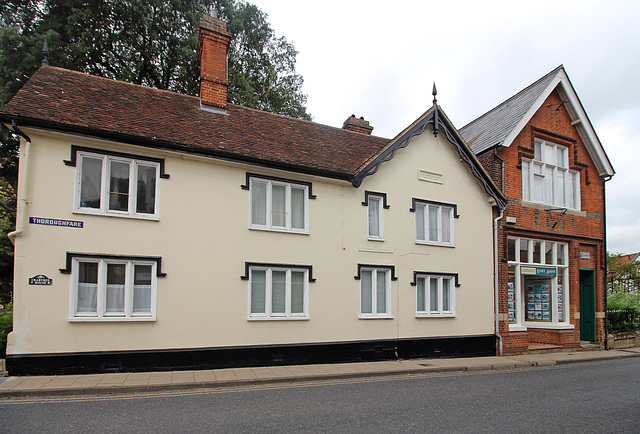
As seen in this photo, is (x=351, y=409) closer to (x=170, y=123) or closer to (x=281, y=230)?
(x=281, y=230)

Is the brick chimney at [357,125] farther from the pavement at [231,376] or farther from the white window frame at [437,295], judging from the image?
the pavement at [231,376]

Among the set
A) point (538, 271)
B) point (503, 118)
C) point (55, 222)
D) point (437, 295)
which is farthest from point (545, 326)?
point (55, 222)

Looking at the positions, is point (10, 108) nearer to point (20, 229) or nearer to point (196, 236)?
point (20, 229)

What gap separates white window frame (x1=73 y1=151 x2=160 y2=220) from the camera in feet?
34.6

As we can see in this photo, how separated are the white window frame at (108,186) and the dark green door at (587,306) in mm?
17292

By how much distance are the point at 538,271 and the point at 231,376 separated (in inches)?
495

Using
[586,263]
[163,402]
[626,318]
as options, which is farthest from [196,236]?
[626,318]

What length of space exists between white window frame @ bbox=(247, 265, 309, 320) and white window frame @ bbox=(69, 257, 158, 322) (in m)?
2.44

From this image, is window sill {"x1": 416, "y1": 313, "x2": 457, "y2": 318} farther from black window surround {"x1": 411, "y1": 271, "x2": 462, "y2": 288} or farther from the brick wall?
the brick wall

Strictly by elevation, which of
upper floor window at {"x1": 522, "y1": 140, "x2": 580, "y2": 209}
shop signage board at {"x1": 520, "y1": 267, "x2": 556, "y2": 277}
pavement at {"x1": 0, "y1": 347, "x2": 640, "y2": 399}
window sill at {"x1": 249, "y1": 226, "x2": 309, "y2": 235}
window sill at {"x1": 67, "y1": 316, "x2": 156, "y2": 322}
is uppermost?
upper floor window at {"x1": 522, "y1": 140, "x2": 580, "y2": 209}

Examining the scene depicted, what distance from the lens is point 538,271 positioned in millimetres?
17172

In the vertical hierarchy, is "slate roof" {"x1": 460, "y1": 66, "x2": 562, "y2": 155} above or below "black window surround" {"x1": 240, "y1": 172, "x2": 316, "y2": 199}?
above

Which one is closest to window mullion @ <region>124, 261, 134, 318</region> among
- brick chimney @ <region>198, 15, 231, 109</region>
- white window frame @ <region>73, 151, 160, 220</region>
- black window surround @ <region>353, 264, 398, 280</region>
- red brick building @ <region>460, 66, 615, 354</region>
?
white window frame @ <region>73, 151, 160, 220</region>

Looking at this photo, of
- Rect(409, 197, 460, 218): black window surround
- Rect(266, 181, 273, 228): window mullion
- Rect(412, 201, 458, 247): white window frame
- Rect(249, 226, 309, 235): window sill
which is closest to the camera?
Rect(249, 226, 309, 235): window sill
